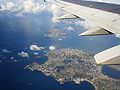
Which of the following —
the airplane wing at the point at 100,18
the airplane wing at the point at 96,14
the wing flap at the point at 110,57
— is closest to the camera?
the wing flap at the point at 110,57

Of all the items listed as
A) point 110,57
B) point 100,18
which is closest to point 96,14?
point 100,18

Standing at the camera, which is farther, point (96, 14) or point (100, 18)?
point (96, 14)

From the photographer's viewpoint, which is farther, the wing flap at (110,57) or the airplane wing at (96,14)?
the airplane wing at (96,14)

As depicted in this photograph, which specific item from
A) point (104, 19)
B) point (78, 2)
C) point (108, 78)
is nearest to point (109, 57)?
point (104, 19)

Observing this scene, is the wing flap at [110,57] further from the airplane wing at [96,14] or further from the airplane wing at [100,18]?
the airplane wing at [96,14]

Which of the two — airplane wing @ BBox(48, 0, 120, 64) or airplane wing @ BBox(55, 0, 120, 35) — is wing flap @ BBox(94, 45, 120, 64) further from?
airplane wing @ BBox(55, 0, 120, 35)

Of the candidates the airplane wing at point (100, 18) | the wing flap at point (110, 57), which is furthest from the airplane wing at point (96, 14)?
the wing flap at point (110, 57)

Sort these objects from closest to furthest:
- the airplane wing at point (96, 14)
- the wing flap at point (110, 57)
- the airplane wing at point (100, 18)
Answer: the wing flap at point (110, 57) < the airplane wing at point (100, 18) < the airplane wing at point (96, 14)

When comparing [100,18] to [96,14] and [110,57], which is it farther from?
[110,57]

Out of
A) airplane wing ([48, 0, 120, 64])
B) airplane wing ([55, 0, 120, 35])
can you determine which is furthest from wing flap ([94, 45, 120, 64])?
airplane wing ([55, 0, 120, 35])
